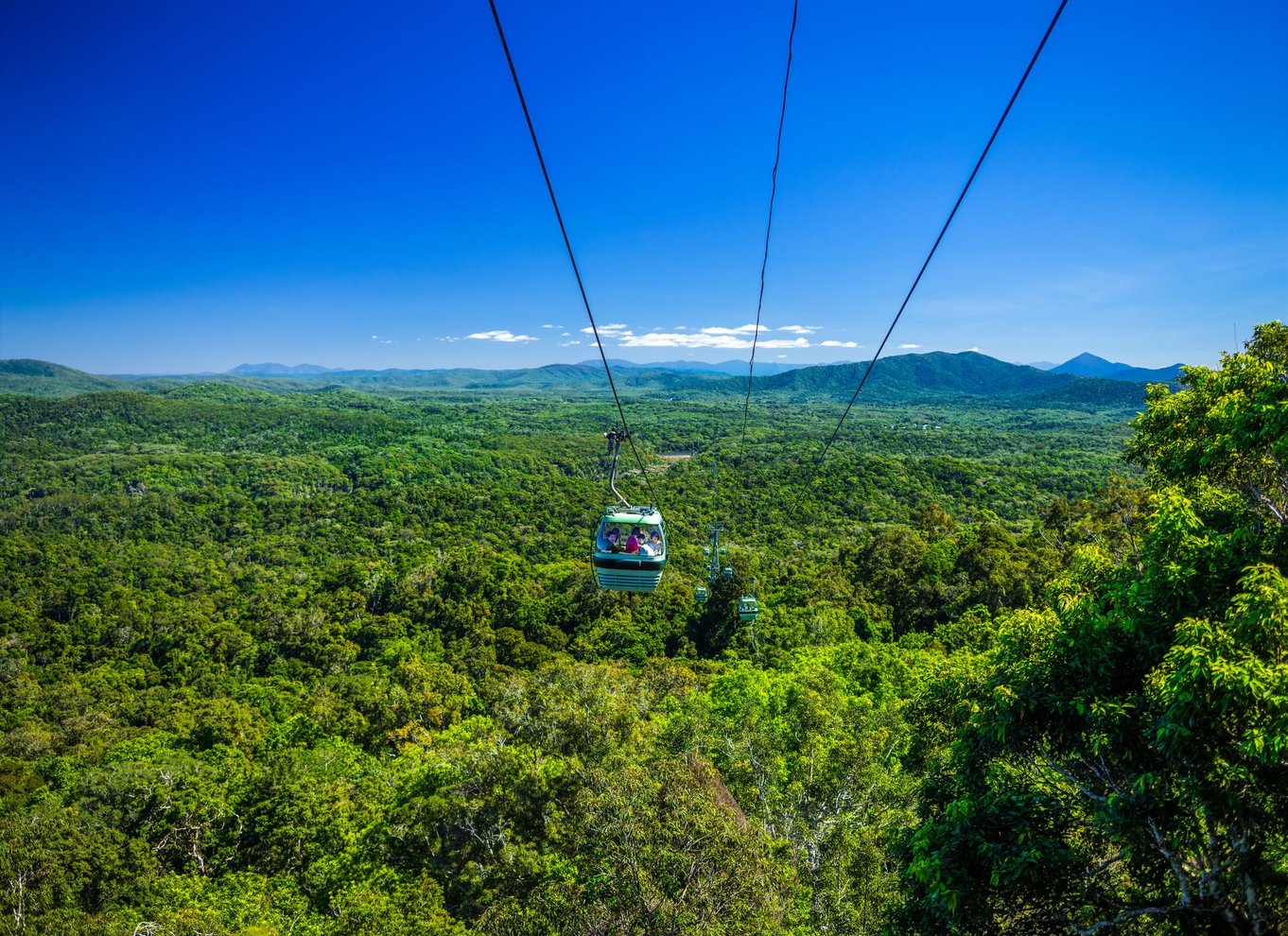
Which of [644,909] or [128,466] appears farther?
[128,466]

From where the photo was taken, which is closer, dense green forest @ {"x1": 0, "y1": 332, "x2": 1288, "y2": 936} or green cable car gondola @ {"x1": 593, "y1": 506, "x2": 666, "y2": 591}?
dense green forest @ {"x1": 0, "y1": 332, "x2": 1288, "y2": 936}

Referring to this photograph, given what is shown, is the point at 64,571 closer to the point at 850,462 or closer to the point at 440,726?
the point at 440,726

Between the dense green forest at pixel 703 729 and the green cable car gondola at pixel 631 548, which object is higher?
the green cable car gondola at pixel 631 548

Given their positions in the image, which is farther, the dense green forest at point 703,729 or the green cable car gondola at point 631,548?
the green cable car gondola at point 631,548

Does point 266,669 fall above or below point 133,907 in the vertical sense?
below

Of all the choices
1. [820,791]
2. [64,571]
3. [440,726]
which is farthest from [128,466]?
[820,791]
